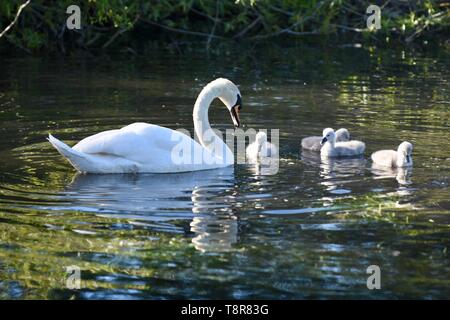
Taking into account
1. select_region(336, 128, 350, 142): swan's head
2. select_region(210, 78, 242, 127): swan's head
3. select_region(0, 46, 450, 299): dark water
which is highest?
select_region(210, 78, 242, 127): swan's head

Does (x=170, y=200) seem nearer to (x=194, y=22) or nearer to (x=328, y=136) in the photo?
(x=328, y=136)

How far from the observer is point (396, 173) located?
1084 cm

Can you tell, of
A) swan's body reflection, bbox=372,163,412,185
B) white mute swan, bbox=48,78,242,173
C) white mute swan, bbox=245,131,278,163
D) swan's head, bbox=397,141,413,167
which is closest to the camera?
swan's body reflection, bbox=372,163,412,185

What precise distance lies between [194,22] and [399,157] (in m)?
14.0

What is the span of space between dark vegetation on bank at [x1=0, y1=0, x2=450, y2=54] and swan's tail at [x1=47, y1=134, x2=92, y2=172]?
744 cm

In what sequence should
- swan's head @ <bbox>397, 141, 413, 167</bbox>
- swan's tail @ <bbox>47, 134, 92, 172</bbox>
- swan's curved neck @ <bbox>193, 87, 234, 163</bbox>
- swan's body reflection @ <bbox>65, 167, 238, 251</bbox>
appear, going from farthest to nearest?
swan's curved neck @ <bbox>193, 87, 234, 163</bbox>
swan's head @ <bbox>397, 141, 413, 167</bbox>
swan's tail @ <bbox>47, 134, 92, 172</bbox>
swan's body reflection @ <bbox>65, 167, 238, 251</bbox>

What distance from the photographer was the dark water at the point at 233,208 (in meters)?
7.33

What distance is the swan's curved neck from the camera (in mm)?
11586

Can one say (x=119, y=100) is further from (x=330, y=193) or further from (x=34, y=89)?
(x=330, y=193)

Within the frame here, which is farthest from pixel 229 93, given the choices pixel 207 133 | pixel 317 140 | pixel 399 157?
pixel 399 157

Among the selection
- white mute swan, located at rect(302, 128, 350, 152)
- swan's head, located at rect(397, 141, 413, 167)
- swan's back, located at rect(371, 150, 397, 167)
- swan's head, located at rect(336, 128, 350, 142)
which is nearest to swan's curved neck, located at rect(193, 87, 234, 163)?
white mute swan, located at rect(302, 128, 350, 152)

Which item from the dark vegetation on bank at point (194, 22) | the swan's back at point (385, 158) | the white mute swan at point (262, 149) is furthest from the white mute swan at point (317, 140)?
the dark vegetation on bank at point (194, 22)

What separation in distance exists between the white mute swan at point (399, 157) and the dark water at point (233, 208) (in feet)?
0.54

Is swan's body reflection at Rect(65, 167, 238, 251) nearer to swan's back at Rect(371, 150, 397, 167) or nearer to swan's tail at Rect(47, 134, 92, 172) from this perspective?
swan's tail at Rect(47, 134, 92, 172)
